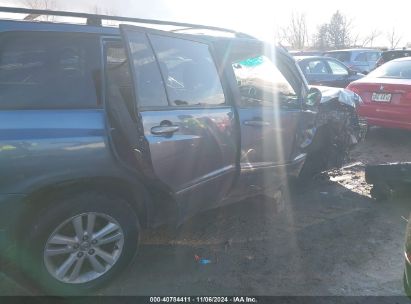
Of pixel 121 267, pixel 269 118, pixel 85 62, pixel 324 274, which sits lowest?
pixel 324 274

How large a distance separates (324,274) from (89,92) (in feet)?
7.55

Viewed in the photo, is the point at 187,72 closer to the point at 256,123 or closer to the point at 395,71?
the point at 256,123

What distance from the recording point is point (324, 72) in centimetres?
1108

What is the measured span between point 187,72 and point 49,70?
1.14 m

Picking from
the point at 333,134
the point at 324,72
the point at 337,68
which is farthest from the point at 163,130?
the point at 337,68

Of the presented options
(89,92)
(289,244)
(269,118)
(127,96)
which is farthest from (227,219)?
(89,92)

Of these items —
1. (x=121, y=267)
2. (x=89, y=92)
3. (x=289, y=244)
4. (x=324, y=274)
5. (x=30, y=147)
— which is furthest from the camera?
(x=289, y=244)

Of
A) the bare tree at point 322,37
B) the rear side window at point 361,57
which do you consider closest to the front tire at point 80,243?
the rear side window at point 361,57

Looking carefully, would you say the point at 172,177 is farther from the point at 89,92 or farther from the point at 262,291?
the point at 262,291

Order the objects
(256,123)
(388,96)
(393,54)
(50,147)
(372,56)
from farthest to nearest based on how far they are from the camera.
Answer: (372,56), (393,54), (388,96), (256,123), (50,147)

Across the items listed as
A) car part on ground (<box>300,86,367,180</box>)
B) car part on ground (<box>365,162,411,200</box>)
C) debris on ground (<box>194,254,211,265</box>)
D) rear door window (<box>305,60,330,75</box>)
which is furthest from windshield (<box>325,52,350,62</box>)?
debris on ground (<box>194,254,211,265</box>)

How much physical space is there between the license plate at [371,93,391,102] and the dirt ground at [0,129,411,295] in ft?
8.93

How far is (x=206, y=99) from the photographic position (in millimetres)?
3393

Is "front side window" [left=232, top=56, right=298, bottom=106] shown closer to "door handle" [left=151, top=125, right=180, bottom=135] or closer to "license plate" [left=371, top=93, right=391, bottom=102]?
"door handle" [left=151, top=125, right=180, bottom=135]
